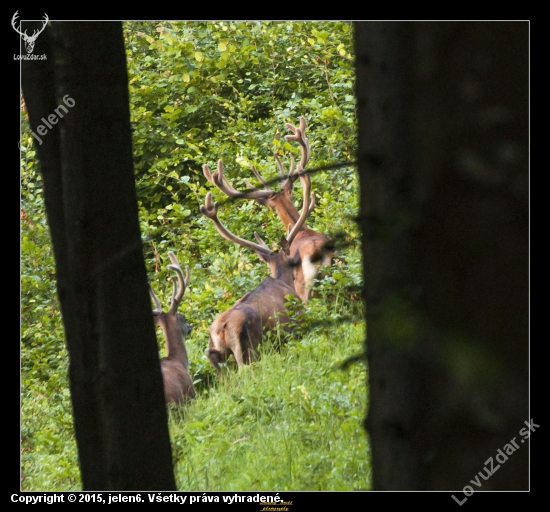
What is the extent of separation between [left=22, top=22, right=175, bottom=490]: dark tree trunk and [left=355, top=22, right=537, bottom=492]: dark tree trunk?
227 cm

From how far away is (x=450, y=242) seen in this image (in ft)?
4.72

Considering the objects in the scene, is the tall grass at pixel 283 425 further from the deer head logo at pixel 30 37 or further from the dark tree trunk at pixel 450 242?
the dark tree trunk at pixel 450 242

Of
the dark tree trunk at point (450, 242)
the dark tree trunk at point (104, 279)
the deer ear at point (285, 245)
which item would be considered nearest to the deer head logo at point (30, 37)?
the dark tree trunk at point (104, 279)

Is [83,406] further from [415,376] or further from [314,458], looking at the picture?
[415,376]

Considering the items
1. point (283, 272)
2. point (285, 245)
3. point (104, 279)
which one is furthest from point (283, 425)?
point (104, 279)

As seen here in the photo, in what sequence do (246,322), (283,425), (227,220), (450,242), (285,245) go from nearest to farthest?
1. (450,242)
2. (283,425)
3. (246,322)
4. (285,245)
5. (227,220)

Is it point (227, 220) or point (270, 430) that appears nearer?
Result: point (270, 430)

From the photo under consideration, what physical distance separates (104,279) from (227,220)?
5.83m

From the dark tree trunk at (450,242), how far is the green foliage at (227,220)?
0.43 meters

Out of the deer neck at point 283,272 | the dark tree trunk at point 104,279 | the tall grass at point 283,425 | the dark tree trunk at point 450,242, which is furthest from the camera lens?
the deer neck at point 283,272

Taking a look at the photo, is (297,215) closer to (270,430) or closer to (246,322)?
(246,322)

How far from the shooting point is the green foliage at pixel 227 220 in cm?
592

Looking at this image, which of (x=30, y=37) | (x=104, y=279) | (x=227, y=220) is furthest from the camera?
(x=227, y=220)

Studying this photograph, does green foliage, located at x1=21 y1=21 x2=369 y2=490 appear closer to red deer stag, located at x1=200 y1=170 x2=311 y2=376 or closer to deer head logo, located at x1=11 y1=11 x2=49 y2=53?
red deer stag, located at x1=200 y1=170 x2=311 y2=376
